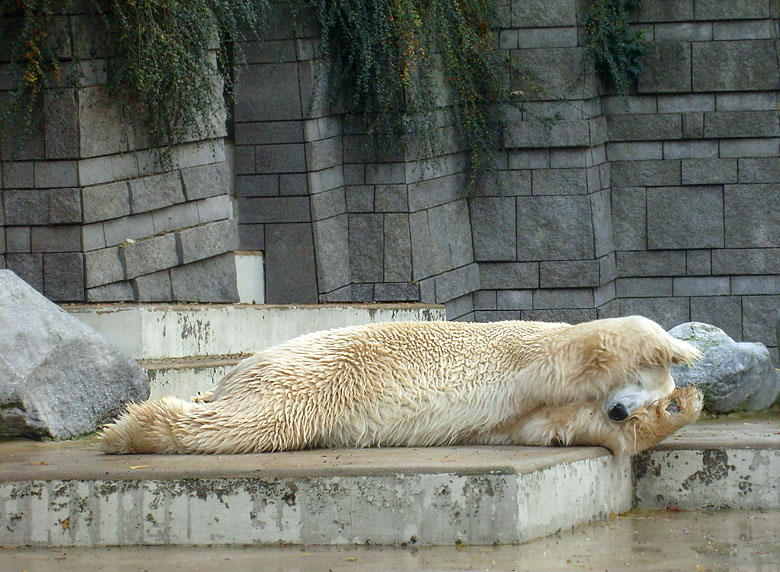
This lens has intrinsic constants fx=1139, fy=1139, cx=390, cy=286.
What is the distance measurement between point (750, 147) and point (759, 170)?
212mm

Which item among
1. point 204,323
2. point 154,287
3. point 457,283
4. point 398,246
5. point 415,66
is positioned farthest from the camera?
point 457,283

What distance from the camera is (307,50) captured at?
798 centimetres

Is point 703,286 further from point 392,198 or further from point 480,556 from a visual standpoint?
point 480,556

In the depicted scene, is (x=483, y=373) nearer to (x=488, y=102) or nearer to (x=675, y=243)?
(x=488, y=102)

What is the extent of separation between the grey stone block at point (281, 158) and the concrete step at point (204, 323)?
138 cm

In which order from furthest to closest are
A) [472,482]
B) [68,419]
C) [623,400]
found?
[68,419], [623,400], [472,482]

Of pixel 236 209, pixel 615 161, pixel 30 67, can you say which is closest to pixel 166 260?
pixel 30 67

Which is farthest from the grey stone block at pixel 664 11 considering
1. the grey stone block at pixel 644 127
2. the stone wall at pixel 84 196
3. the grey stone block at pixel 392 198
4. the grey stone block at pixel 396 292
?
the stone wall at pixel 84 196

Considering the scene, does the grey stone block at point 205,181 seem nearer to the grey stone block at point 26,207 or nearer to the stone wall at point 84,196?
the stone wall at point 84,196

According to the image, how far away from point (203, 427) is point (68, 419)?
39.7 inches

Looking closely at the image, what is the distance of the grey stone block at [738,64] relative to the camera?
31.3 ft

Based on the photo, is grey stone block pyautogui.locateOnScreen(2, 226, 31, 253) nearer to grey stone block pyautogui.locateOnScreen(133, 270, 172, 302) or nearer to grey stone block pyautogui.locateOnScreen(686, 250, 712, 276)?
grey stone block pyautogui.locateOnScreen(133, 270, 172, 302)

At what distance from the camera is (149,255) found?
21.2 feet

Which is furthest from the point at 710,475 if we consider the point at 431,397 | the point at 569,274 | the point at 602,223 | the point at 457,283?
the point at 602,223
